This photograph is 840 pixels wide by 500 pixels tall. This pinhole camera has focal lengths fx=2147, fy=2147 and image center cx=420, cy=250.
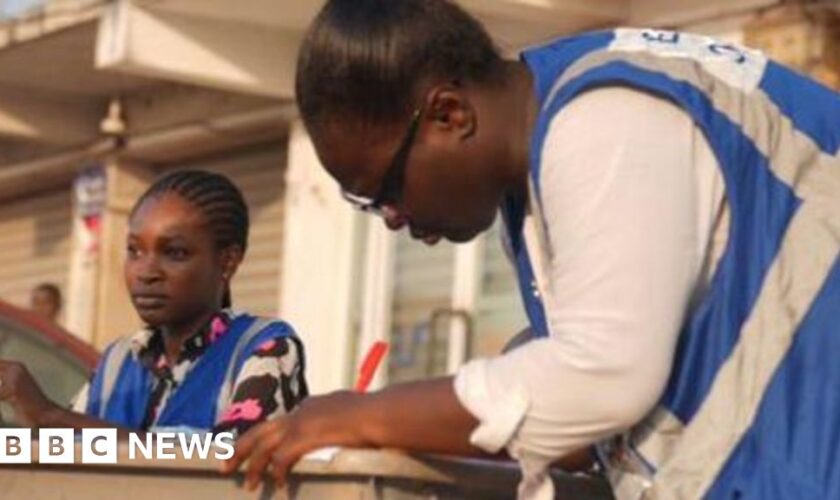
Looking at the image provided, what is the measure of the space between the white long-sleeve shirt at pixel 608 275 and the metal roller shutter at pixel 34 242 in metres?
12.7

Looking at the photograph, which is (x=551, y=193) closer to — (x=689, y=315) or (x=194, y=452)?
(x=689, y=315)

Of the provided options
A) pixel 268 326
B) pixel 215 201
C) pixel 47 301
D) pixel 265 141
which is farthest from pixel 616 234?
pixel 265 141

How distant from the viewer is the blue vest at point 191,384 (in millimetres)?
3418

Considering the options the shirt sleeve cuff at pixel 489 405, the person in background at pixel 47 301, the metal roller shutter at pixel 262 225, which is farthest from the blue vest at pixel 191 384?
the metal roller shutter at pixel 262 225

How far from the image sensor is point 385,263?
11383mm

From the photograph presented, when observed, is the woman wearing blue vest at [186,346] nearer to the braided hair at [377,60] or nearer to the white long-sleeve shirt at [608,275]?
the braided hair at [377,60]

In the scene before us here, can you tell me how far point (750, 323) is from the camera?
230cm

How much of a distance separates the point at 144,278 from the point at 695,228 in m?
1.57

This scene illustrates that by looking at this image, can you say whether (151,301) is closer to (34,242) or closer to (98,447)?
(98,447)

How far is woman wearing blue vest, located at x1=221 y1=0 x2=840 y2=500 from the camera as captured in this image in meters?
2.23

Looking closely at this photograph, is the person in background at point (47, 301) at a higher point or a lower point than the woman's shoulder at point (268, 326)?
higher

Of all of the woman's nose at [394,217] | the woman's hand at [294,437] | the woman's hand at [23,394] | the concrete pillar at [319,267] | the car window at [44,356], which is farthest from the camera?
the concrete pillar at [319,267]

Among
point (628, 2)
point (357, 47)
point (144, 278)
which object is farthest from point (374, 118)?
point (628, 2)

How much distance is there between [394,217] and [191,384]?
105cm
